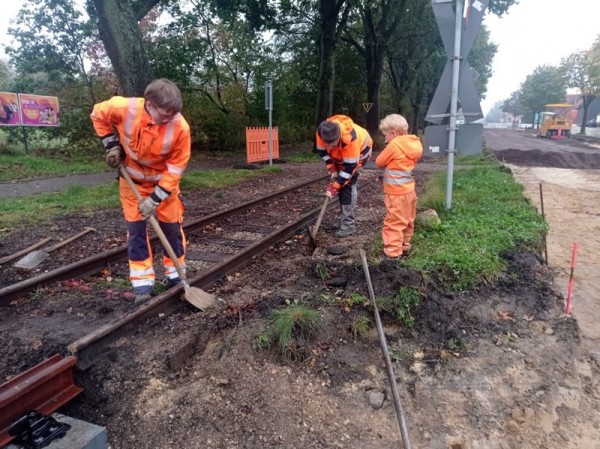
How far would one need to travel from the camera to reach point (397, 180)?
5.15 meters

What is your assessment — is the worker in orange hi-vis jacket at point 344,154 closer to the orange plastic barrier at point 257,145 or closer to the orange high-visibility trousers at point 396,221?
the orange high-visibility trousers at point 396,221

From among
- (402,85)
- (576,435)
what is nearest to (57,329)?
(576,435)

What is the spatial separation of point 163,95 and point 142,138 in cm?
45

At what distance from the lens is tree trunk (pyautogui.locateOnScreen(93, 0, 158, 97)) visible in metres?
9.16

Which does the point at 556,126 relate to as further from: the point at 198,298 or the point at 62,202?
the point at 198,298

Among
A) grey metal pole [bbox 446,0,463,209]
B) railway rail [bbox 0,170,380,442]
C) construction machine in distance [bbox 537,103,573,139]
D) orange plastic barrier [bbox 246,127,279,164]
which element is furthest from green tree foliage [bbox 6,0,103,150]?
construction machine in distance [bbox 537,103,573,139]

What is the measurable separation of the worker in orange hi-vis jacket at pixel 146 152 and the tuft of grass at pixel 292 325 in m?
1.35

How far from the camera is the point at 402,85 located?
35.4 meters

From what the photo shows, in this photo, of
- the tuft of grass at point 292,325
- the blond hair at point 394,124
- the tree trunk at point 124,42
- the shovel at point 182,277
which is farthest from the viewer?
the tree trunk at point 124,42

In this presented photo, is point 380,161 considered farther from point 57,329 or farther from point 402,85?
point 402,85

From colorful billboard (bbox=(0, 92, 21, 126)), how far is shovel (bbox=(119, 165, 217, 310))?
1364 cm


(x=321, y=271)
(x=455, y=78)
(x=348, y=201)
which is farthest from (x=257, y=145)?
(x=321, y=271)

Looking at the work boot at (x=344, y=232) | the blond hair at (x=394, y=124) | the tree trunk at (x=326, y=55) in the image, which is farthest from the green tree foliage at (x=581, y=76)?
the blond hair at (x=394, y=124)

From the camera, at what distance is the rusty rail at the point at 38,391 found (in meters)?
2.43
